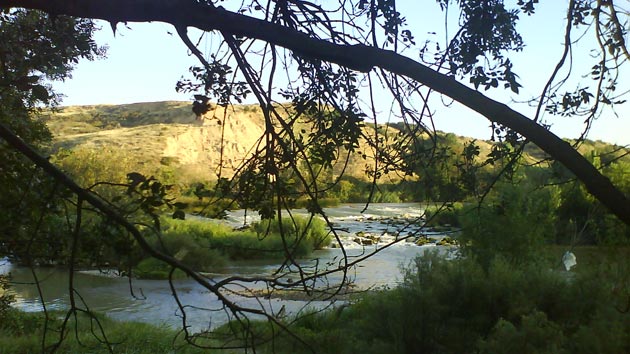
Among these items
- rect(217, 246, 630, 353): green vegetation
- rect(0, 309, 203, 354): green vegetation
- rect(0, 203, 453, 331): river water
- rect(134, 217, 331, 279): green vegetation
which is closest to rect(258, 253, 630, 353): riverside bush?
rect(217, 246, 630, 353): green vegetation

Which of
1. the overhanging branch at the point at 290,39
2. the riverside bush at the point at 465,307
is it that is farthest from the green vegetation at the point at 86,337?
the overhanging branch at the point at 290,39

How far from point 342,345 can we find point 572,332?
3.03 m

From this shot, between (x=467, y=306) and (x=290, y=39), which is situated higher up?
(x=290, y=39)

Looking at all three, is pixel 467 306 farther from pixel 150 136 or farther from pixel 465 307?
pixel 150 136

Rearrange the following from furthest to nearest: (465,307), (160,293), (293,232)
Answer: (160,293)
(465,307)
(293,232)

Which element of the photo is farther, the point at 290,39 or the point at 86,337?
the point at 86,337

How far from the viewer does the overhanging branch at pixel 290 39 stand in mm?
1536

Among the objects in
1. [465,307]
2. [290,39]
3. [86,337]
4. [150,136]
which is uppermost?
[150,136]

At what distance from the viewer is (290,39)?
1.67 metres

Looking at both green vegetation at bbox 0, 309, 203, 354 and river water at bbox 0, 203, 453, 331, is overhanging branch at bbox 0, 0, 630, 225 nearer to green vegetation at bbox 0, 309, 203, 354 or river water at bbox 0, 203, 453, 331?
green vegetation at bbox 0, 309, 203, 354

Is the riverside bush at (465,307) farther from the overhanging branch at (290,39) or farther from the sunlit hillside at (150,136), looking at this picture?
the sunlit hillside at (150,136)

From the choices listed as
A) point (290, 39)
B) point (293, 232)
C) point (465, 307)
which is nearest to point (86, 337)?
point (465, 307)

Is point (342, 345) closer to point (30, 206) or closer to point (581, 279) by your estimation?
point (581, 279)

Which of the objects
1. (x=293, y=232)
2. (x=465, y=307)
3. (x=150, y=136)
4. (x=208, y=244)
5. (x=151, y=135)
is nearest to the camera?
(x=293, y=232)
